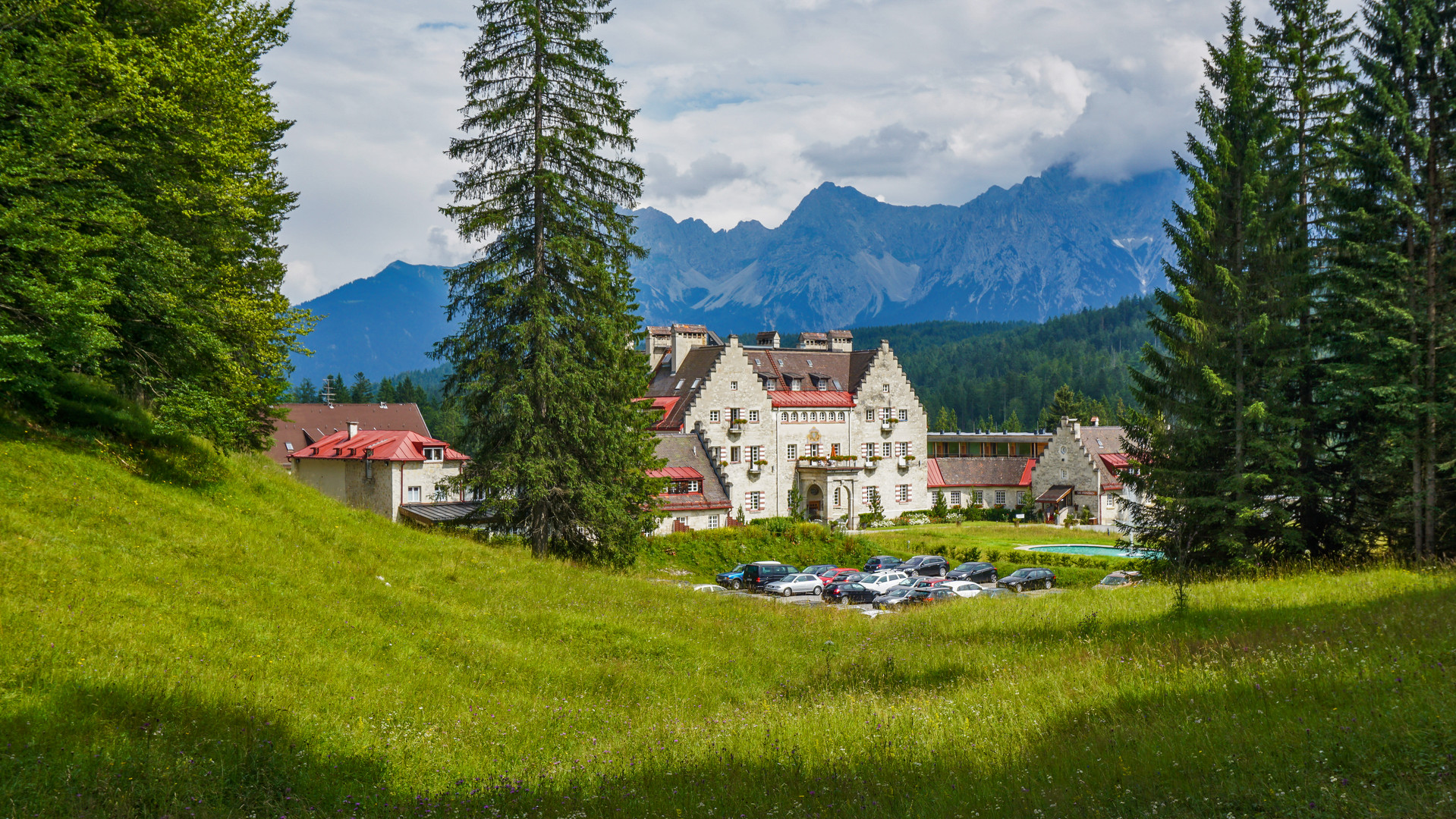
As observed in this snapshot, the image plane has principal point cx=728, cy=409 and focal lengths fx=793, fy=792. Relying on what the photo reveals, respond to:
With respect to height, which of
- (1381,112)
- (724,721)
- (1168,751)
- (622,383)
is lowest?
(724,721)

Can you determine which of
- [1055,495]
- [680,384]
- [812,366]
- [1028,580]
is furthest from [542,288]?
[1055,495]

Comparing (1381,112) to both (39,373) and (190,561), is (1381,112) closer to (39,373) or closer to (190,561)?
(190,561)

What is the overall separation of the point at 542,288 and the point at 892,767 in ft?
65.1

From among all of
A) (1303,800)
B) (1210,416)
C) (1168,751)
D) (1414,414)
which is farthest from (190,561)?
(1414,414)

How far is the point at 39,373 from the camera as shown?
14789 millimetres

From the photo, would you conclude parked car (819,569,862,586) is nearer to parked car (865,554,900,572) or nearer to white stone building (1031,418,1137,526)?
parked car (865,554,900,572)

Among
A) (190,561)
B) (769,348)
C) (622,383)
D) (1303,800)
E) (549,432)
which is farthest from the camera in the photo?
(769,348)

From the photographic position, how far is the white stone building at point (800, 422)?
64.9 meters

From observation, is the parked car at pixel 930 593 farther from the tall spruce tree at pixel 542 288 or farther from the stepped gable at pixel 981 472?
the stepped gable at pixel 981 472

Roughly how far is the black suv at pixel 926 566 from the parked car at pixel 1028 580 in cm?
475

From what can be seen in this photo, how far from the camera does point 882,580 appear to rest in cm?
3934

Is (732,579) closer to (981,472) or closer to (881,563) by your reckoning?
(881,563)

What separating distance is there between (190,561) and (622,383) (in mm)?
15466

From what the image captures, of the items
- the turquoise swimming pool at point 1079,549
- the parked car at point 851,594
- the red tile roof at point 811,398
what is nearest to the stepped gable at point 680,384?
the red tile roof at point 811,398
